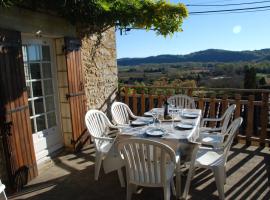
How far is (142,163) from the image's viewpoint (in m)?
2.10

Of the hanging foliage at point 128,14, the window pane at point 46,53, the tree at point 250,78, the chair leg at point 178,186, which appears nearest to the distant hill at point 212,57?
the tree at point 250,78

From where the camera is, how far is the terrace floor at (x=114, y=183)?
2619 millimetres

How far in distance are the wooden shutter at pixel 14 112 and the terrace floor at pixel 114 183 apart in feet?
0.87

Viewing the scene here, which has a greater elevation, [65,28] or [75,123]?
[65,28]

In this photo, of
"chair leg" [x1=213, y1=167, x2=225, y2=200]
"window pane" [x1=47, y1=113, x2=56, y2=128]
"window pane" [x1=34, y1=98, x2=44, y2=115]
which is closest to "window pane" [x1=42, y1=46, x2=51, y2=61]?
"window pane" [x1=34, y1=98, x2=44, y2=115]

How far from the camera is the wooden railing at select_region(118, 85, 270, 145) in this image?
4.05m

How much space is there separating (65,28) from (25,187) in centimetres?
240

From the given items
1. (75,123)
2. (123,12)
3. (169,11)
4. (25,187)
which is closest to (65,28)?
(123,12)

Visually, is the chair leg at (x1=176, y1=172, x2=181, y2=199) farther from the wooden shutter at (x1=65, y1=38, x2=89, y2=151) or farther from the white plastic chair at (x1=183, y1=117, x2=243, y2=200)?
the wooden shutter at (x1=65, y1=38, x2=89, y2=151)

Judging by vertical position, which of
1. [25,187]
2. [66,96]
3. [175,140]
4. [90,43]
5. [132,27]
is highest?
[132,27]

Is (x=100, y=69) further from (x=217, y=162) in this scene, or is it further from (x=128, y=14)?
(x=217, y=162)

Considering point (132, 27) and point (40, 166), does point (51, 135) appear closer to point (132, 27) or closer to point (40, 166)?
point (40, 166)

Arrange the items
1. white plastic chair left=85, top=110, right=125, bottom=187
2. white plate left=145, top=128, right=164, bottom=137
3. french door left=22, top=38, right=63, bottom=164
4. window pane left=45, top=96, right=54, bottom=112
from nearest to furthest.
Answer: white plate left=145, top=128, right=164, bottom=137, white plastic chair left=85, top=110, right=125, bottom=187, french door left=22, top=38, right=63, bottom=164, window pane left=45, top=96, right=54, bottom=112

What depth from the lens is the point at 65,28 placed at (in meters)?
3.77
